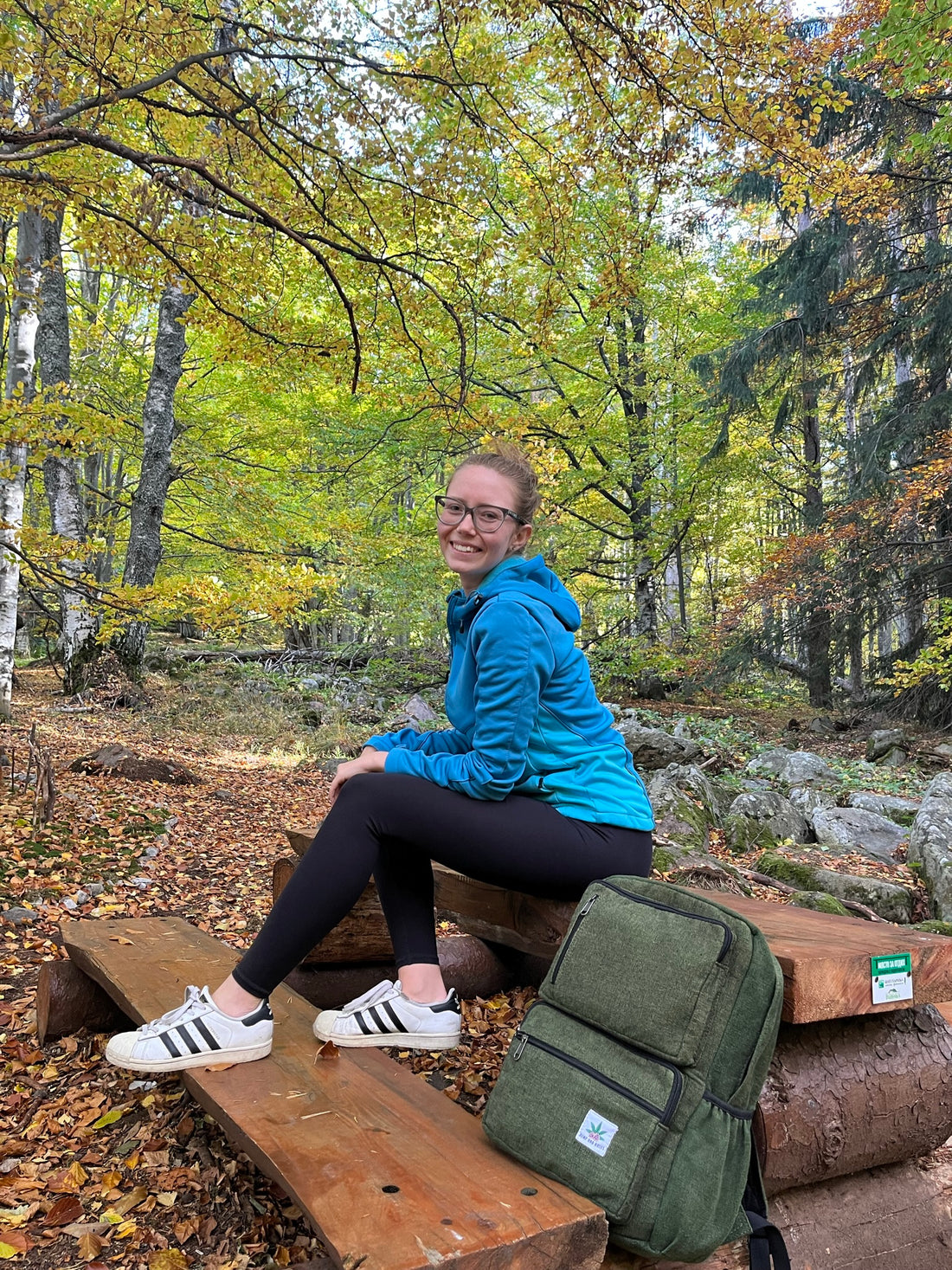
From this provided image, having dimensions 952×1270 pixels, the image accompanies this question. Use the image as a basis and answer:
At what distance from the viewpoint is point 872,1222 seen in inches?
80.0

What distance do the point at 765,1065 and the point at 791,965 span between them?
0.20 metres

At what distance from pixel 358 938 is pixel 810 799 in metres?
5.88

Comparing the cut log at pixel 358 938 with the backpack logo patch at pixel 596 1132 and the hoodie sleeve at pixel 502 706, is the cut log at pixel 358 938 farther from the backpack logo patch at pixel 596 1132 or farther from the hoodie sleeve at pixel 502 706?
the backpack logo patch at pixel 596 1132

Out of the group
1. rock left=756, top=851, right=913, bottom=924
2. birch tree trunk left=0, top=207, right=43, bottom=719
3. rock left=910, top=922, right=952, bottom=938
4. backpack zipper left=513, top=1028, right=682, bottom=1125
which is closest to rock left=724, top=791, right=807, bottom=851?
rock left=756, top=851, right=913, bottom=924

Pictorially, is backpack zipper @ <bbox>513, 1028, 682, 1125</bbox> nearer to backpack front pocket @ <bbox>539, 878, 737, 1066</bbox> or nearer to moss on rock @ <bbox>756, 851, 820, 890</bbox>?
backpack front pocket @ <bbox>539, 878, 737, 1066</bbox>

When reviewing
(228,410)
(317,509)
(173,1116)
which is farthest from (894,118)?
(173,1116)

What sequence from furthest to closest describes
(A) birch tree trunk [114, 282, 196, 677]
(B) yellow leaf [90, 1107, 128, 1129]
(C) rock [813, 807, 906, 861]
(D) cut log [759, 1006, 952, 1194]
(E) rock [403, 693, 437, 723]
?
(E) rock [403, 693, 437, 723], (A) birch tree trunk [114, 282, 196, 677], (C) rock [813, 807, 906, 861], (B) yellow leaf [90, 1107, 128, 1129], (D) cut log [759, 1006, 952, 1194]

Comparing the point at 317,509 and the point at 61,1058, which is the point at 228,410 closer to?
the point at 317,509

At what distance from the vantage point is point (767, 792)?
7.20 meters

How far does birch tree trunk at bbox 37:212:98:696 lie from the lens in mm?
9945

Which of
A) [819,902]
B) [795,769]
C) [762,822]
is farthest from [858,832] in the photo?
[819,902]

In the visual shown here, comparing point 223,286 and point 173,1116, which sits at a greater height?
point 223,286

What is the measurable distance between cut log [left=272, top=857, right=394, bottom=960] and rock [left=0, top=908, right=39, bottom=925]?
5.47 feet

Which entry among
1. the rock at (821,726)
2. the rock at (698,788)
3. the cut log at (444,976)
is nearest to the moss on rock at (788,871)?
the rock at (698,788)
